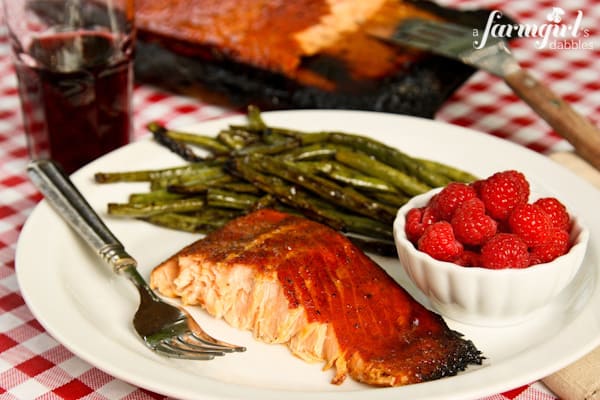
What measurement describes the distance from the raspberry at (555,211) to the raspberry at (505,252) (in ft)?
0.54

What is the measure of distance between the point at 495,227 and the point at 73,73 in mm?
1654

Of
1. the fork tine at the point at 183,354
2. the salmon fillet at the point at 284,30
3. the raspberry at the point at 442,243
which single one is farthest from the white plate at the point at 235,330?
the salmon fillet at the point at 284,30

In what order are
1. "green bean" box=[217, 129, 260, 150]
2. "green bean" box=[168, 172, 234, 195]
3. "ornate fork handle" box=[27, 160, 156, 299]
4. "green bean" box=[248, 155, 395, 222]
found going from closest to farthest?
"ornate fork handle" box=[27, 160, 156, 299], "green bean" box=[248, 155, 395, 222], "green bean" box=[168, 172, 234, 195], "green bean" box=[217, 129, 260, 150]

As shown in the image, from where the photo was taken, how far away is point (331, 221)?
2.95m

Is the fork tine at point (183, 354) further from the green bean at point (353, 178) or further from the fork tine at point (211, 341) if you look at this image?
the green bean at point (353, 178)

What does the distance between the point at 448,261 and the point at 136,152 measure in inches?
53.0

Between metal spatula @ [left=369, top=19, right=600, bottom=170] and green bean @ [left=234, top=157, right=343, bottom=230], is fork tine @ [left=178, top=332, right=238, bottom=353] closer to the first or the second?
green bean @ [left=234, top=157, right=343, bottom=230]

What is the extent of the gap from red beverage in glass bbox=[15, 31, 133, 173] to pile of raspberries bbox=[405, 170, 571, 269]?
1414mm

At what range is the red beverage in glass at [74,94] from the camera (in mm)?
3258

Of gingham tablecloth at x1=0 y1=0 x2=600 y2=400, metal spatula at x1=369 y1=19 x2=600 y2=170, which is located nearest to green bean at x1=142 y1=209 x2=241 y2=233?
gingham tablecloth at x1=0 y1=0 x2=600 y2=400

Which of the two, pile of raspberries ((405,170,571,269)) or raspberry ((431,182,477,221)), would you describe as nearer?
pile of raspberries ((405,170,571,269))

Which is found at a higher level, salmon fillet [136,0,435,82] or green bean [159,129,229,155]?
salmon fillet [136,0,435,82]

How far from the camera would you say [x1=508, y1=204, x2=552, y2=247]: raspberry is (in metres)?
2.38

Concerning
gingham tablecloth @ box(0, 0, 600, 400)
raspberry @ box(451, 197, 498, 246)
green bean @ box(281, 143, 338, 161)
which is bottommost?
gingham tablecloth @ box(0, 0, 600, 400)
